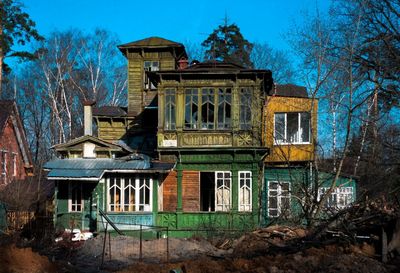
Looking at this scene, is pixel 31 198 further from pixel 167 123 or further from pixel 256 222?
pixel 256 222

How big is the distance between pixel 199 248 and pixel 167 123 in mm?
6665

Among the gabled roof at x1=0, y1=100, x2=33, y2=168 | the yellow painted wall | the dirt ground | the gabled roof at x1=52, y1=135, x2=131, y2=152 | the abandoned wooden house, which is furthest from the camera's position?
the gabled roof at x1=0, y1=100, x2=33, y2=168

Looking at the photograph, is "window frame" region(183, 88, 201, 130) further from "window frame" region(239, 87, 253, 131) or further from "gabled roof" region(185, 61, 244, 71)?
"window frame" region(239, 87, 253, 131)

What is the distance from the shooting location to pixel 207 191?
27.5 m

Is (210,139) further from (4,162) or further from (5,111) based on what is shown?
(4,162)

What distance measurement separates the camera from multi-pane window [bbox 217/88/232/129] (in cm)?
2423

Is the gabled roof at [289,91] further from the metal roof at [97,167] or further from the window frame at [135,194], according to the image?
the window frame at [135,194]

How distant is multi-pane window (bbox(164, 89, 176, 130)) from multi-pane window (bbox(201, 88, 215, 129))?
1297 millimetres

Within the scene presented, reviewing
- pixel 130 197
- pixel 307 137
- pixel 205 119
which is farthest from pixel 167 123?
pixel 307 137

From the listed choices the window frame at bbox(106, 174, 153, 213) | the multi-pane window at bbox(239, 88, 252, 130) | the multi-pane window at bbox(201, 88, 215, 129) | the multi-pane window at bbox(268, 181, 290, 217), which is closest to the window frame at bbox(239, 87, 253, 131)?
the multi-pane window at bbox(239, 88, 252, 130)

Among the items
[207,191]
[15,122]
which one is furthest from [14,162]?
[207,191]

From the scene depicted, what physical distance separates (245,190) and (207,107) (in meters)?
4.06

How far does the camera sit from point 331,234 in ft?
51.4

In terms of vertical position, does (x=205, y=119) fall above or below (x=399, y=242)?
above
